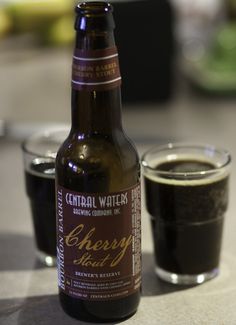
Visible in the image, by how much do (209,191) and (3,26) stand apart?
41.2 inches

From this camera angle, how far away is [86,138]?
0.86m

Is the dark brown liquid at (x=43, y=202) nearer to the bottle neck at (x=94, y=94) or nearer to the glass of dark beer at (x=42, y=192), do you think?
the glass of dark beer at (x=42, y=192)

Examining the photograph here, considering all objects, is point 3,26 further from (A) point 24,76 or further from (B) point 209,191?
(B) point 209,191

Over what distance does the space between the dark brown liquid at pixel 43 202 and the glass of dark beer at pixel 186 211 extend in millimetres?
124

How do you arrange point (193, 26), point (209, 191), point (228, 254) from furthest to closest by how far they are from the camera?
point (193, 26) → point (228, 254) → point (209, 191)

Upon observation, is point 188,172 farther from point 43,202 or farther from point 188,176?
point 43,202

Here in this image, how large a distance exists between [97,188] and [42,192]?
0.19 metres

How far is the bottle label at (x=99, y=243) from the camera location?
83cm

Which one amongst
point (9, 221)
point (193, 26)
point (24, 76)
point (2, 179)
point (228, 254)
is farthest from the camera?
point (193, 26)

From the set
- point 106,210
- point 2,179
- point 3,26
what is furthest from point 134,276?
point 3,26

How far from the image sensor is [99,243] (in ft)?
2.77

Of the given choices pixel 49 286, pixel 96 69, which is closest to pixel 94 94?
pixel 96 69

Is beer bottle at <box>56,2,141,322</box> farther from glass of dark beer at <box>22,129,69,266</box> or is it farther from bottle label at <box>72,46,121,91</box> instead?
glass of dark beer at <box>22,129,69,266</box>

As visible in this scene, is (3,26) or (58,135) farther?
(3,26)
